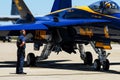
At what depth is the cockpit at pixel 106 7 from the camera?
18.0 meters

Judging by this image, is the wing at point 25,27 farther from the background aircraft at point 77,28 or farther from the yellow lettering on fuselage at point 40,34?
the yellow lettering on fuselage at point 40,34

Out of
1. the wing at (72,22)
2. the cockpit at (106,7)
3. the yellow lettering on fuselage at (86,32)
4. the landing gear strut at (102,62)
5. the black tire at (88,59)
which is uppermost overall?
the cockpit at (106,7)

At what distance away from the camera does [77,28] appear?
19.2 metres

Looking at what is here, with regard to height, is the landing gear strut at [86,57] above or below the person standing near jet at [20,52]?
below

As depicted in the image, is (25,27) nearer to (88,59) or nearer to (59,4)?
(88,59)

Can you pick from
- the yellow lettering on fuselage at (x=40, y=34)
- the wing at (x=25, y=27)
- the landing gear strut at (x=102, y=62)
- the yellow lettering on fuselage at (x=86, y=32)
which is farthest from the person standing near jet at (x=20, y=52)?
the landing gear strut at (x=102, y=62)

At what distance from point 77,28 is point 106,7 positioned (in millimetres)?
1812

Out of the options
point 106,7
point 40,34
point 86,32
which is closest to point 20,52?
point 86,32

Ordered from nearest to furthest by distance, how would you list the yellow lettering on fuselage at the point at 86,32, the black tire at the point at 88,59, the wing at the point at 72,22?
the wing at the point at 72,22 < the yellow lettering on fuselage at the point at 86,32 < the black tire at the point at 88,59

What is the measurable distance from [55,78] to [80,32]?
4325 millimetres

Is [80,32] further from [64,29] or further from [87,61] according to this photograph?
[87,61]

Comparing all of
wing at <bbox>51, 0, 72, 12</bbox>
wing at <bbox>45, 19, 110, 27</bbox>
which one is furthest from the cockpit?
wing at <bbox>51, 0, 72, 12</bbox>

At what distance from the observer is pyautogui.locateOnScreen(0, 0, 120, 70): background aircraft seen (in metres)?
18.0

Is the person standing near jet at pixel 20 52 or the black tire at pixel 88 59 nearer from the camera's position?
the person standing near jet at pixel 20 52
